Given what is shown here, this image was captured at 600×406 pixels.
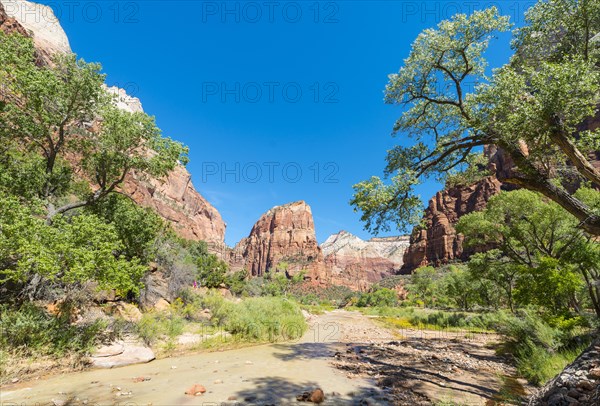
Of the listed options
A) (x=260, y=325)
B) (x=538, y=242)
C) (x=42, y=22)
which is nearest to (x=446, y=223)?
(x=538, y=242)

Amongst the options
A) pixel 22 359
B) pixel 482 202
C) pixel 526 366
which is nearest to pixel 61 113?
pixel 22 359

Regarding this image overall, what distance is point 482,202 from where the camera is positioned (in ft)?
417

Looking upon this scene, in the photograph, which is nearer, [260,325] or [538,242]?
[260,325]

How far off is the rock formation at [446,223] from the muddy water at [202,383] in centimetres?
12360

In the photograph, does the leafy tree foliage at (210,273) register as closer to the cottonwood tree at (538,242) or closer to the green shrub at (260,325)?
the green shrub at (260,325)

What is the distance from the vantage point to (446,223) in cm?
14050

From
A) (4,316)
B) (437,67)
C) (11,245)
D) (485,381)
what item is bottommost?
(485,381)

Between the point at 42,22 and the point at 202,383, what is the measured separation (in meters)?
140

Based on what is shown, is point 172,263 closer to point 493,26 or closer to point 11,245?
point 11,245

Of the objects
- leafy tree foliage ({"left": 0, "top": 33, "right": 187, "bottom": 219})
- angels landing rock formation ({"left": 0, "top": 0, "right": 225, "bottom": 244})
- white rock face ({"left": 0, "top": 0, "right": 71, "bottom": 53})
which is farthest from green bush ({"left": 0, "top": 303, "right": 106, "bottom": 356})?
white rock face ({"left": 0, "top": 0, "right": 71, "bottom": 53})

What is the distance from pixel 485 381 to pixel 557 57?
9.84 meters

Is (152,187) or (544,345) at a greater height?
(152,187)

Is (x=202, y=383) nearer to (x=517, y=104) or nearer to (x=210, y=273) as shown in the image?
(x=517, y=104)

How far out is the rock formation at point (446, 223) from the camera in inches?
5034
